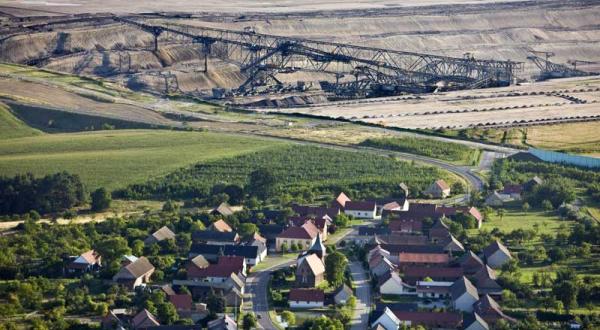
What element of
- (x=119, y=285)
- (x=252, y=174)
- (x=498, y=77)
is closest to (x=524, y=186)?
(x=252, y=174)

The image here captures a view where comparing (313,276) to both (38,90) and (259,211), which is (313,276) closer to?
(259,211)

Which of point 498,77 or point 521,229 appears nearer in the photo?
point 521,229

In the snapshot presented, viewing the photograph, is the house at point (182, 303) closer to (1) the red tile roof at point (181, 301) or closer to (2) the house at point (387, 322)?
(1) the red tile roof at point (181, 301)

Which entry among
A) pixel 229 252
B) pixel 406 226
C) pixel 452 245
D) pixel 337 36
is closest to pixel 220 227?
pixel 229 252

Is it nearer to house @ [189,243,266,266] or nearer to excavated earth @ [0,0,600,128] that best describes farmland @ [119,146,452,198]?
house @ [189,243,266,266]

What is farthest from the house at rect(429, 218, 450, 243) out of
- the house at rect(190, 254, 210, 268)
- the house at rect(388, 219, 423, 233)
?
the house at rect(190, 254, 210, 268)

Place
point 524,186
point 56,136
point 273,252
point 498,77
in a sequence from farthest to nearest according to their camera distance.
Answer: point 498,77, point 56,136, point 524,186, point 273,252
